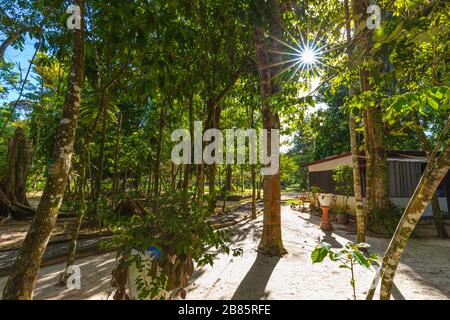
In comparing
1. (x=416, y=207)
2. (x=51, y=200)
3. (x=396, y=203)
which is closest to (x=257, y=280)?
(x=416, y=207)

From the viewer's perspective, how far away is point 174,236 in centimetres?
238

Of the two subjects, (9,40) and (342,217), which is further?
(342,217)

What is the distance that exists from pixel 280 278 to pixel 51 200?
3.66 meters

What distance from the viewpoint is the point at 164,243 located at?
7.62 ft

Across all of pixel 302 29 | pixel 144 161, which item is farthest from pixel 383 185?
pixel 144 161

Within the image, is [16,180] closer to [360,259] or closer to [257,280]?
[257,280]

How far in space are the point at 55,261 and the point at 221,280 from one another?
11.7 feet

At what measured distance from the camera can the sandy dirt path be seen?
3504 millimetres

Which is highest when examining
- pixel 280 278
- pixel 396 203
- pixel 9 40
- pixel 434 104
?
pixel 9 40

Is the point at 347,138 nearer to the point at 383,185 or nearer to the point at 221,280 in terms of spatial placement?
the point at 383,185

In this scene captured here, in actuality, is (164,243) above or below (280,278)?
above

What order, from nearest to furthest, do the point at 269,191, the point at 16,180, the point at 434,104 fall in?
→ the point at 434,104
the point at 269,191
the point at 16,180

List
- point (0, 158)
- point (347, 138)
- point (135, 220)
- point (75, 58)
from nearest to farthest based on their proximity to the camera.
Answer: point (75, 58) → point (135, 220) → point (0, 158) → point (347, 138)

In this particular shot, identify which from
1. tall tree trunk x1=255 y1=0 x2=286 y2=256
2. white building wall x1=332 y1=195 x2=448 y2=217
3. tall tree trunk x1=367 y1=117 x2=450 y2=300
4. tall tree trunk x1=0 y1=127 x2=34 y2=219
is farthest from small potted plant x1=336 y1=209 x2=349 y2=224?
tall tree trunk x1=0 y1=127 x2=34 y2=219
